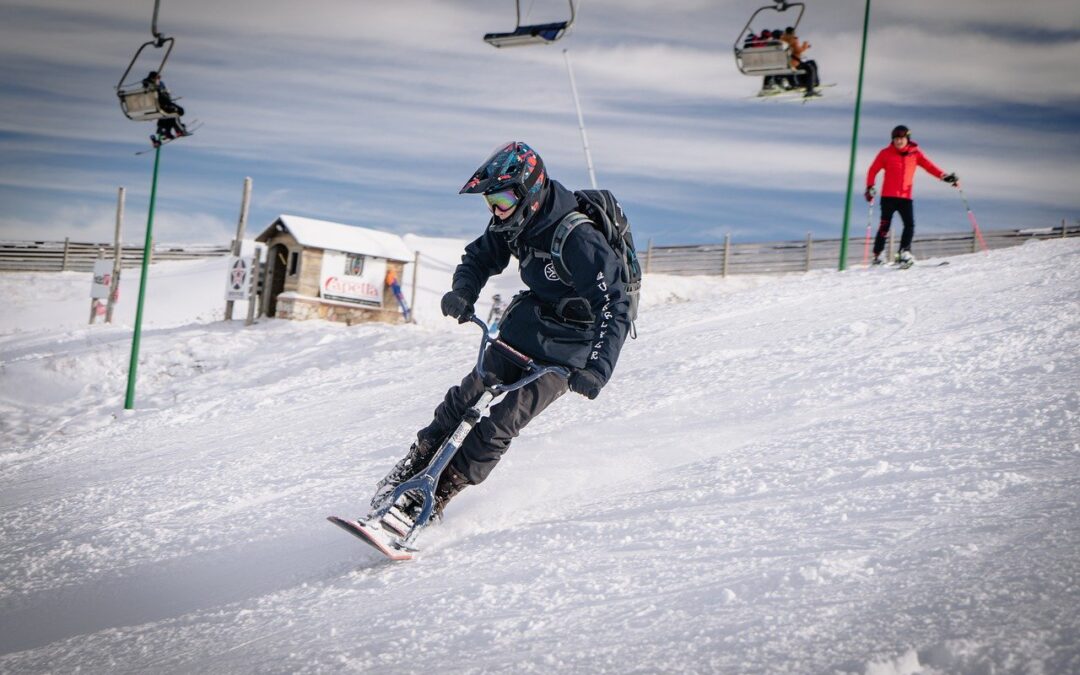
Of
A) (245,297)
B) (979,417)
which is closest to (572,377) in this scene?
(979,417)

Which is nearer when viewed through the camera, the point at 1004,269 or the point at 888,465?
the point at 888,465

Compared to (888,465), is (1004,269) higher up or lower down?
higher up

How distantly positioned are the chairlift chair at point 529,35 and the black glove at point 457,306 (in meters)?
6.07

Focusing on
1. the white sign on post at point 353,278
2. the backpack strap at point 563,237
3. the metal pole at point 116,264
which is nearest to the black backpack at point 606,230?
the backpack strap at point 563,237

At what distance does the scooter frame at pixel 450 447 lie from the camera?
4516 mm

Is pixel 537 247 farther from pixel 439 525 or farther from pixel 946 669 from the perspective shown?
pixel 946 669

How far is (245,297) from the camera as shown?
63.5 ft

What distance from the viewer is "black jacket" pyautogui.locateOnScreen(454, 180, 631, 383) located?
4371mm

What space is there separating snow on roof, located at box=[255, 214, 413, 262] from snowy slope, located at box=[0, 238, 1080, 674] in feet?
35.0

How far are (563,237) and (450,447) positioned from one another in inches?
50.4

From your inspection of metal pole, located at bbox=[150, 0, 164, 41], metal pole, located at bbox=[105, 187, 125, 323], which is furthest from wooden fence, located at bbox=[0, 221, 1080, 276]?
metal pole, located at bbox=[150, 0, 164, 41]

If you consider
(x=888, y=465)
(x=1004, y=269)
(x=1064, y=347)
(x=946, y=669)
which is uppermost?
(x=1004, y=269)

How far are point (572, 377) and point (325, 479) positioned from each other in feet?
10.8

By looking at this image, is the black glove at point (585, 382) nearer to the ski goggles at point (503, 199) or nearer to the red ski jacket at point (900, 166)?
the ski goggles at point (503, 199)
